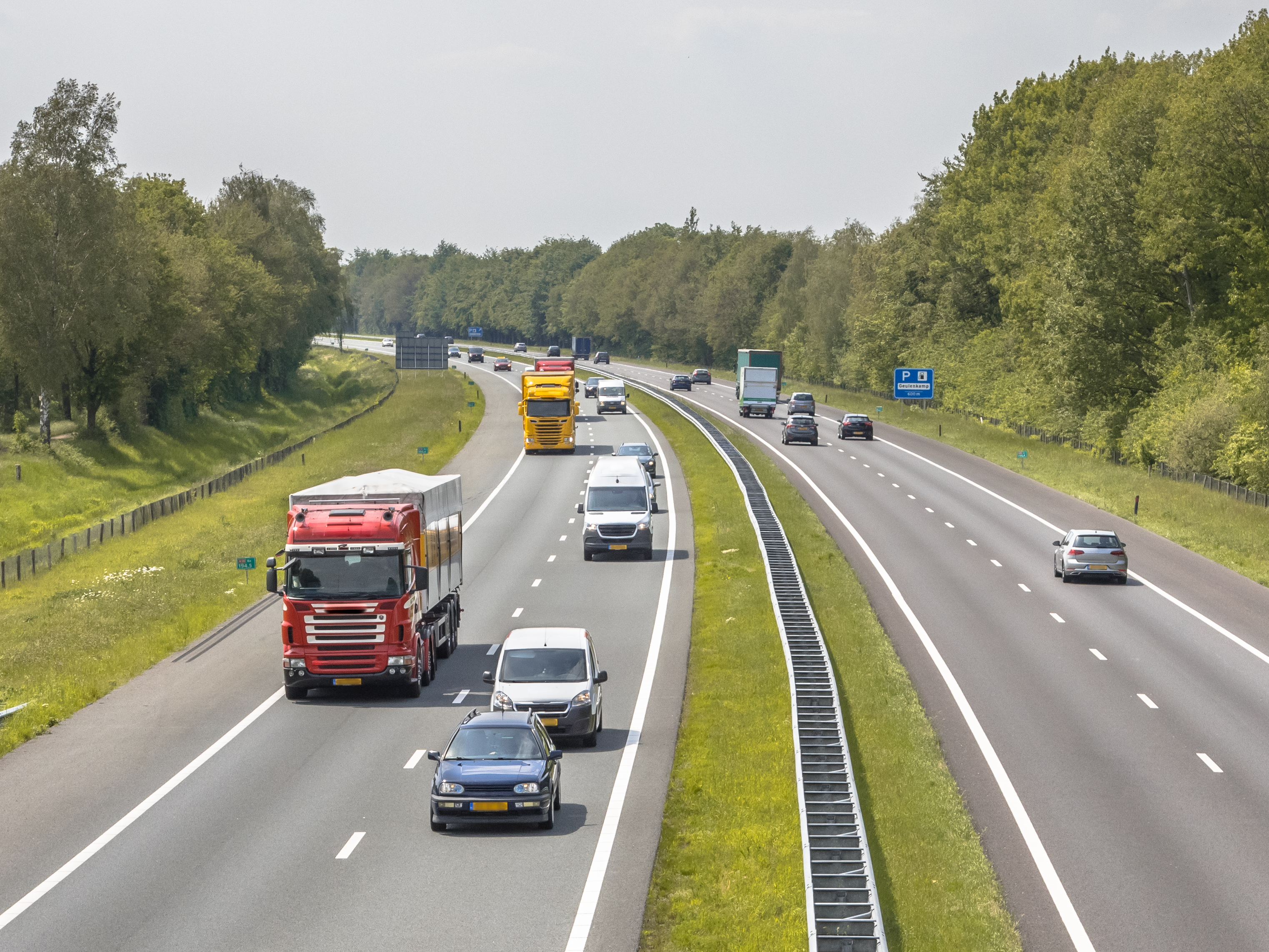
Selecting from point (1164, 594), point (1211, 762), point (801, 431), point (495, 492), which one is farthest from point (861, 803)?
point (801, 431)

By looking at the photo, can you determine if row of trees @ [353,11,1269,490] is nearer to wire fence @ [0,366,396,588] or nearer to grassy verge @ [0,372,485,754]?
grassy verge @ [0,372,485,754]

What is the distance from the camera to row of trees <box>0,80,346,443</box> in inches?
2896

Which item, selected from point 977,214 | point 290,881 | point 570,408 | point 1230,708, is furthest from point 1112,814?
point 977,214

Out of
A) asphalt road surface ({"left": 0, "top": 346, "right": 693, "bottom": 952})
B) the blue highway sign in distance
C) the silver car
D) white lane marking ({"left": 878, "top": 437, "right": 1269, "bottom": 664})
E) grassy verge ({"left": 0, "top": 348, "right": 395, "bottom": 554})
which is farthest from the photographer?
the blue highway sign in distance

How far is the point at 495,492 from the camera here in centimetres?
6259

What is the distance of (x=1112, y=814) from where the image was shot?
20375mm

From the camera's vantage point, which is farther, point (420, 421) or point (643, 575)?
point (420, 421)

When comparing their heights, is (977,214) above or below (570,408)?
above

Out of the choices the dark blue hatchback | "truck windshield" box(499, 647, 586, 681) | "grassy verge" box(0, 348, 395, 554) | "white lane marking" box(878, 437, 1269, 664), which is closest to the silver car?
"white lane marking" box(878, 437, 1269, 664)

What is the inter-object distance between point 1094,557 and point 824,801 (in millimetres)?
23617

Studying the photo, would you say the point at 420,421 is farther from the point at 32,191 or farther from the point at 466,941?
the point at 466,941

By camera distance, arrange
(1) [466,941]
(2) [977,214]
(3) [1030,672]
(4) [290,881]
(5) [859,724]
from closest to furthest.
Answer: (1) [466,941] → (4) [290,881] → (5) [859,724] → (3) [1030,672] → (2) [977,214]

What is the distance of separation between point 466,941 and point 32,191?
70.0m

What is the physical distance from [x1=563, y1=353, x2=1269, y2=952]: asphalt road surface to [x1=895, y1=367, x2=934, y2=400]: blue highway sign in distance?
4182 cm
